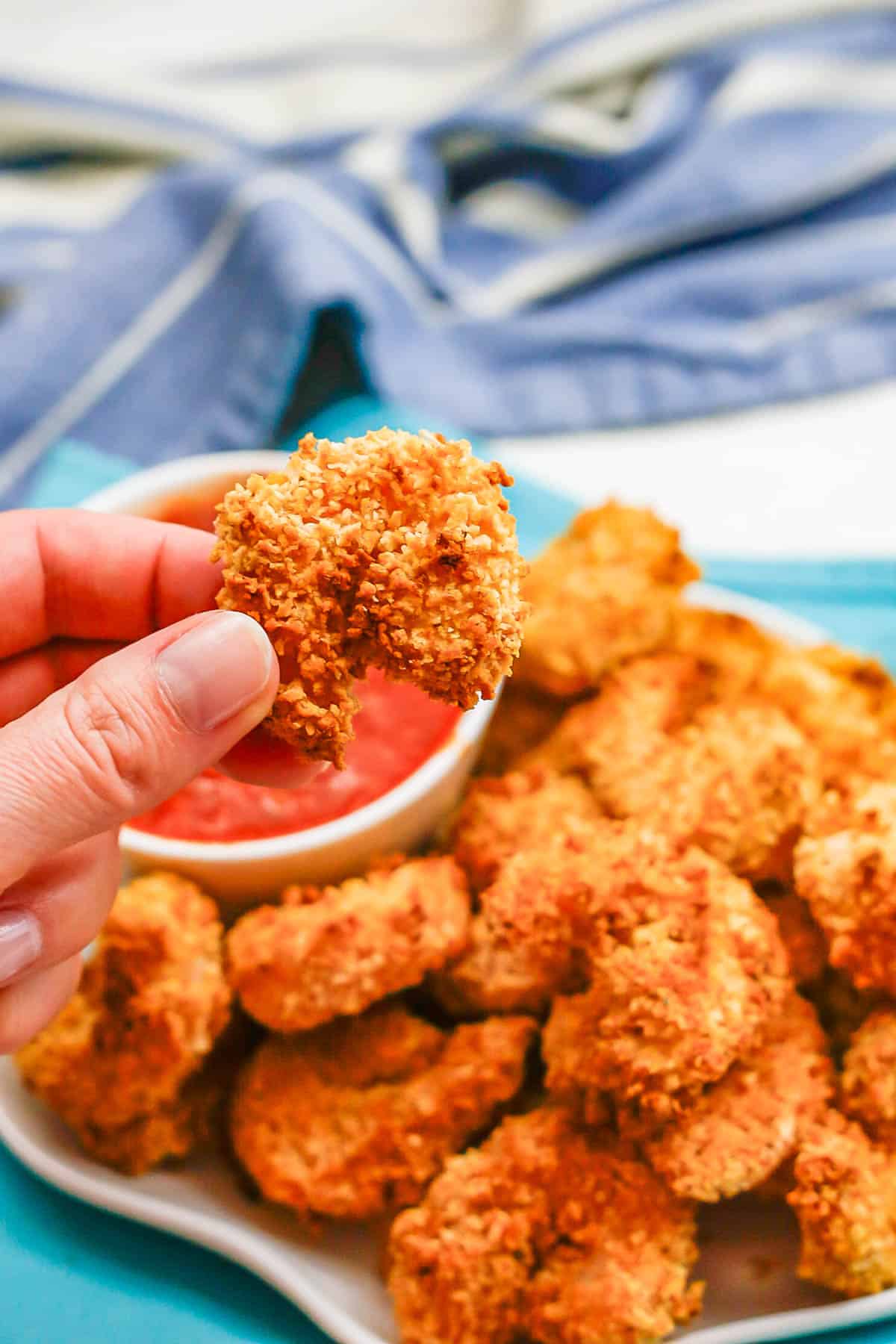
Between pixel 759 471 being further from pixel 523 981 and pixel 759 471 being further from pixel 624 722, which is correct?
pixel 523 981

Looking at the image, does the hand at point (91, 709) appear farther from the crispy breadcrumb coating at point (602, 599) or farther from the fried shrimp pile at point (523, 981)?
the crispy breadcrumb coating at point (602, 599)

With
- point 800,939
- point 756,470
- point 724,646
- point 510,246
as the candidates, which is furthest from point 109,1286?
point 510,246

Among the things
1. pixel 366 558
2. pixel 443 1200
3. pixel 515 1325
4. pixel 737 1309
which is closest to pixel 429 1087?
pixel 443 1200

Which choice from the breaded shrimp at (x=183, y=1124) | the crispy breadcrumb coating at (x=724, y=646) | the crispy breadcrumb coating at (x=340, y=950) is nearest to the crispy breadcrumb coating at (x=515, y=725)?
the crispy breadcrumb coating at (x=724, y=646)

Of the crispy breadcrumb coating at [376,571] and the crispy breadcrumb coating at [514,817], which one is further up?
the crispy breadcrumb coating at [376,571]


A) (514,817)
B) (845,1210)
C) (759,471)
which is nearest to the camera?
(845,1210)

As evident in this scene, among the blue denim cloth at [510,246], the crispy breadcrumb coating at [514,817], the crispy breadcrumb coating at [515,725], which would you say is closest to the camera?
the crispy breadcrumb coating at [514,817]
